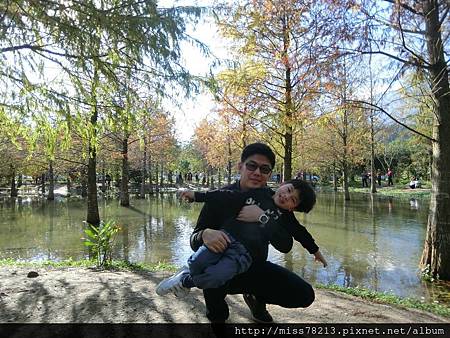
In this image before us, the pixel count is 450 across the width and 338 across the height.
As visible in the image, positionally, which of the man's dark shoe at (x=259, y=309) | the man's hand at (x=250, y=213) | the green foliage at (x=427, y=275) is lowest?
the green foliage at (x=427, y=275)

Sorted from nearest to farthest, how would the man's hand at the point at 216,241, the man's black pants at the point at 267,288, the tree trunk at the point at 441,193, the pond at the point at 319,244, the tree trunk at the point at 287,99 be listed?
the man's hand at the point at 216,241 → the man's black pants at the point at 267,288 → the tree trunk at the point at 441,193 → the pond at the point at 319,244 → the tree trunk at the point at 287,99

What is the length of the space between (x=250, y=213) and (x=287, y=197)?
31 centimetres

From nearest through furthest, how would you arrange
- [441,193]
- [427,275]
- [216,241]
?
1. [216,241]
2. [441,193]
3. [427,275]

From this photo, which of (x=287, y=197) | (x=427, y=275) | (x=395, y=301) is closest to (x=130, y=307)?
(x=287, y=197)

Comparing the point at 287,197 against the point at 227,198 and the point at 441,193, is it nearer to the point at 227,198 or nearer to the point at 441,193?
the point at 227,198

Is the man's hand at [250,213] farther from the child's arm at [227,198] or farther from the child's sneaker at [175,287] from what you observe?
the child's sneaker at [175,287]

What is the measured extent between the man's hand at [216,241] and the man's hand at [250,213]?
0.22 metres

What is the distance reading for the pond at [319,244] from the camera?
24.5ft

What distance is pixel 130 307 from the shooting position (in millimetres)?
3932

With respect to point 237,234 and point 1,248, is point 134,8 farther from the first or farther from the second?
point 1,248

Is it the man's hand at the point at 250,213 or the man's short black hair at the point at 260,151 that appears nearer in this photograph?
the man's hand at the point at 250,213

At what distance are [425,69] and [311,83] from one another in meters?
2.01

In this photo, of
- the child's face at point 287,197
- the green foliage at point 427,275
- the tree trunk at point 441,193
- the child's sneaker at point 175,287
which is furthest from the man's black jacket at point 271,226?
the green foliage at point 427,275

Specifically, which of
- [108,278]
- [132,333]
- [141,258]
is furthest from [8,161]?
[132,333]
